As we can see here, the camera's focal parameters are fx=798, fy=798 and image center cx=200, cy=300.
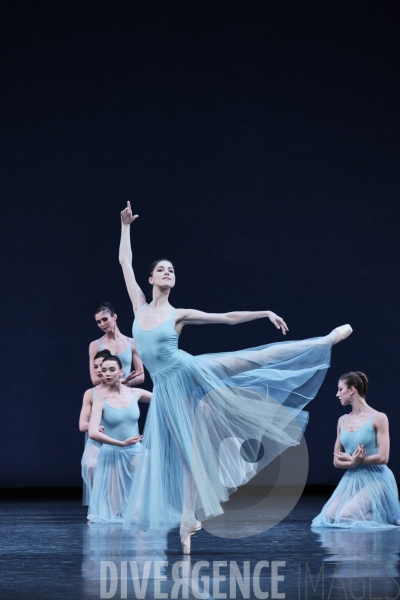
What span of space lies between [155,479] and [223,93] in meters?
3.98

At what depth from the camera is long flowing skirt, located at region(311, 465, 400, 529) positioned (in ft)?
13.2

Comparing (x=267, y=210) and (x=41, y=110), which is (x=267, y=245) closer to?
(x=267, y=210)

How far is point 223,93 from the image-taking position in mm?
6457

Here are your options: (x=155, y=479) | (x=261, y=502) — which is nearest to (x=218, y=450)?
(x=155, y=479)

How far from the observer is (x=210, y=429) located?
3.43 m

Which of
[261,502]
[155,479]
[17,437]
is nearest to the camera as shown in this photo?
[155,479]

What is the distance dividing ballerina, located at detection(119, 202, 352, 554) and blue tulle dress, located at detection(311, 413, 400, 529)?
730mm

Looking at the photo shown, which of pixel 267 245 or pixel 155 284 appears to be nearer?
pixel 155 284

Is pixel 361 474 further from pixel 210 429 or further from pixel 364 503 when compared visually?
pixel 210 429

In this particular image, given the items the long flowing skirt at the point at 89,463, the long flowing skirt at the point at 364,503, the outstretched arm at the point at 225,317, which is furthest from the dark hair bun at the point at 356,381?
the long flowing skirt at the point at 89,463

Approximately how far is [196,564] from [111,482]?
1625 millimetres

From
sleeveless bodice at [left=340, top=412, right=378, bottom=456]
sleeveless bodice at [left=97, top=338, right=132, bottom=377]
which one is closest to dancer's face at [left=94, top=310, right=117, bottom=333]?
sleeveless bodice at [left=97, top=338, right=132, bottom=377]

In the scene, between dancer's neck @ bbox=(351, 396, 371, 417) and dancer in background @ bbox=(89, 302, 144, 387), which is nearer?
dancer's neck @ bbox=(351, 396, 371, 417)

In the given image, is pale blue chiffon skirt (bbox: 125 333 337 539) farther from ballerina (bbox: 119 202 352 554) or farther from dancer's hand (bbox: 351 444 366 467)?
dancer's hand (bbox: 351 444 366 467)
